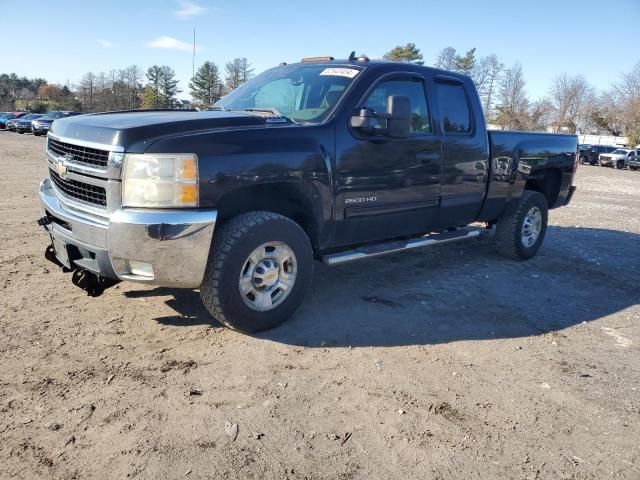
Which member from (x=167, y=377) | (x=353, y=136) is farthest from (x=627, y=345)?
(x=167, y=377)

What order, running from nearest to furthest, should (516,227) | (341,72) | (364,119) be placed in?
(364,119) < (341,72) < (516,227)

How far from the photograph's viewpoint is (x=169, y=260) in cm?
324

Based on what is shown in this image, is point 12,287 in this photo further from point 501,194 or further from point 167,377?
point 501,194

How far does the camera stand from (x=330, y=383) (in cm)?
319

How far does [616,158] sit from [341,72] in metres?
40.9

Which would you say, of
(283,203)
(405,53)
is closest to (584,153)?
(405,53)

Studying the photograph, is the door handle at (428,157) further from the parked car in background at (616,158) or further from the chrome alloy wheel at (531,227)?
the parked car in background at (616,158)

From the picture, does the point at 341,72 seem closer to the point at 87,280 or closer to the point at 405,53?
the point at 87,280

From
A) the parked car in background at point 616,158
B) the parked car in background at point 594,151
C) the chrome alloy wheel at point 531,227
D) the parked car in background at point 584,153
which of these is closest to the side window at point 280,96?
the chrome alloy wheel at point 531,227

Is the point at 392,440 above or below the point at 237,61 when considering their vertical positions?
below

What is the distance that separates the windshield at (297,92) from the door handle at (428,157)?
0.96 metres

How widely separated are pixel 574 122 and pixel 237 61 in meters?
49.9

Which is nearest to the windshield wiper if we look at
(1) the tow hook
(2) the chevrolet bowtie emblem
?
(2) the chevrolet bowtie emblem

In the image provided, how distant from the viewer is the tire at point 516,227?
620cm
